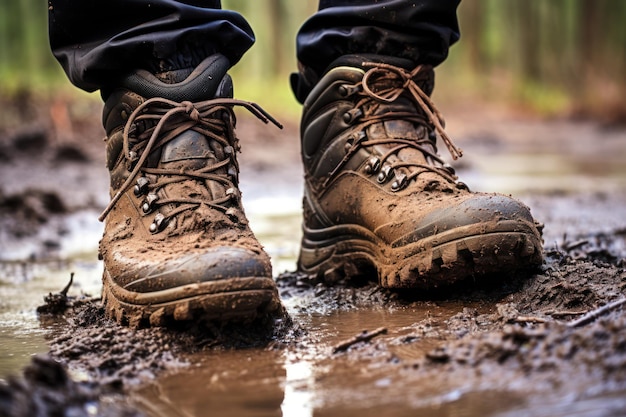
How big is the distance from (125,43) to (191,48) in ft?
0.57

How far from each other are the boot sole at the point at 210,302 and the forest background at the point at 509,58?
10.2 metres

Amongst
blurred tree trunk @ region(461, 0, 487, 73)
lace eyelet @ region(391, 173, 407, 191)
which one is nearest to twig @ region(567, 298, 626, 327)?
lace eyelet @ region(391, 173, 407, 191)

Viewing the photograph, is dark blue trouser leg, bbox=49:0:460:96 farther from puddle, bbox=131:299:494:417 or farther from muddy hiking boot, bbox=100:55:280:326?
puddle, bbox=131:299:494:417

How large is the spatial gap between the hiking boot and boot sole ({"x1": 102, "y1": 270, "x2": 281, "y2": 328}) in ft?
1.47

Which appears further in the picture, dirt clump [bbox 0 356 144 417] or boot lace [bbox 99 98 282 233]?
boot lace [bbox 99 98 282 233]

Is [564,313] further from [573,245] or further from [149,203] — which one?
[149,203]

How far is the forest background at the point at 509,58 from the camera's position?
55.6ft

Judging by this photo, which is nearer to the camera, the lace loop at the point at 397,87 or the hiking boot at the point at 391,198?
the hiking boot at the point at 391,198

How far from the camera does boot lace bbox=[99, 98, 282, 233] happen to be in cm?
182

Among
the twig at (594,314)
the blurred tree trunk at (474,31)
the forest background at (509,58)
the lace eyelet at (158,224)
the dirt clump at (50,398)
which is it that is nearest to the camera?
the dirt clump at (50,398)

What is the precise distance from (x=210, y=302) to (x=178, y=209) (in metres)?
0.32

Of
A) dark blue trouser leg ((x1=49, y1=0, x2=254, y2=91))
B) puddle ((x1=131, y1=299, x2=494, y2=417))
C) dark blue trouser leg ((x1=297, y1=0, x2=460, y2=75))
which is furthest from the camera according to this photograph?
dark blue trouser leg ((x1=297, y1=0, x2=460, y2=75))

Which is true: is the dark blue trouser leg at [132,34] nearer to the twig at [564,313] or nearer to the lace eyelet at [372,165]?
the lace eyelet at [372,165]

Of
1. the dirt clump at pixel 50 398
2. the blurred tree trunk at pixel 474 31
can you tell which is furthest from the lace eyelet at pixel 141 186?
the blurred tree trunk at pixel 474 31
